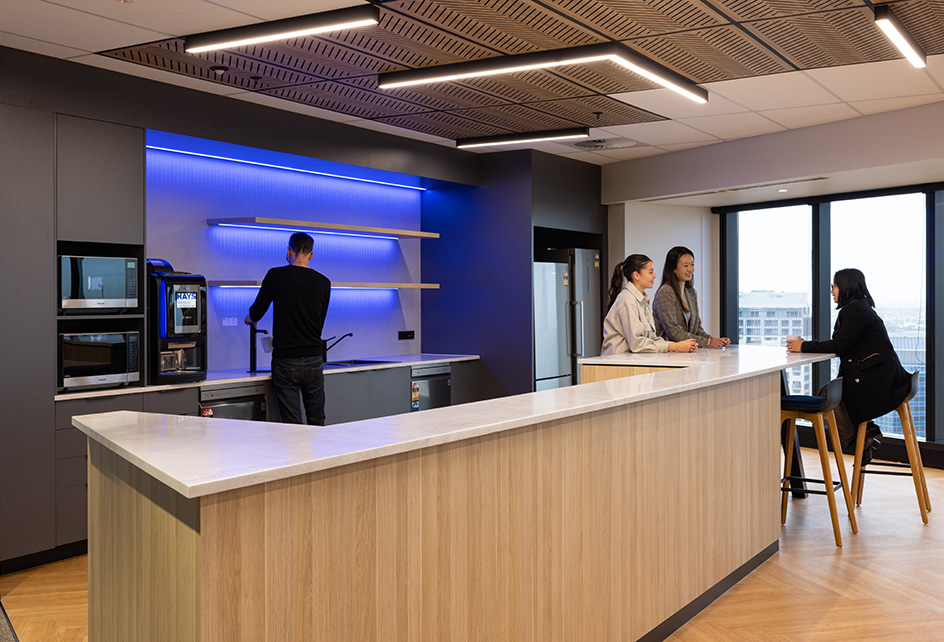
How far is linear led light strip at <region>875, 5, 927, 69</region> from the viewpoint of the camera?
330 centimetres

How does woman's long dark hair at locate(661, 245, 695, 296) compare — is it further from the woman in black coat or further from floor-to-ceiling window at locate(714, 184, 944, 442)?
floor-to-ceiling window at locate(714, 184, 944, 442)

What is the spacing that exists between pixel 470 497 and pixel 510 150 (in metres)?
4.99

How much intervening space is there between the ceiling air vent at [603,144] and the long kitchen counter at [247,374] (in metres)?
2.06

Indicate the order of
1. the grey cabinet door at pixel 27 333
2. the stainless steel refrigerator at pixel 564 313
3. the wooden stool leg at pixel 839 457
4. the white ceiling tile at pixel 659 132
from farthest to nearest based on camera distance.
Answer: the stainless steel refrigerator at pixel 564 313 < the white ceiling tile at pixel 659 132 < the wooden stool leg at pixel 839 457 < the grey cabinet door at pixel 27 333

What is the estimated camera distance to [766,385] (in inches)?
157

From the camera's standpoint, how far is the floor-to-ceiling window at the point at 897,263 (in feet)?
21.5

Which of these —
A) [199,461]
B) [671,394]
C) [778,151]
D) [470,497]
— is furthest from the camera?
[778,151]

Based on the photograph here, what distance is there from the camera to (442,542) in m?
1.99

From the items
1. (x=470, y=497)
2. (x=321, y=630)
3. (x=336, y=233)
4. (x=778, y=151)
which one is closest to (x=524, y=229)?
(x=336, y=233)

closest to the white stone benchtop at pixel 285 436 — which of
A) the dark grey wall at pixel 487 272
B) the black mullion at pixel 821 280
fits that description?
the dark grey wall at pixel 487 272

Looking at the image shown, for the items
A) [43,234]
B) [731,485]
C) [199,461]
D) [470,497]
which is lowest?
[731,485]

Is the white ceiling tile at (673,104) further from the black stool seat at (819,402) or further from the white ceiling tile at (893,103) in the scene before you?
the black stool seat at (819,402)

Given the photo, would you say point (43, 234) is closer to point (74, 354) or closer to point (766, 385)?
point (74, 354)

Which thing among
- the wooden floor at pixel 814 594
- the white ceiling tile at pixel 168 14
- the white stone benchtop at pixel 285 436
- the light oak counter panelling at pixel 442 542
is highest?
the white ceiling tile at pixel 168 14
